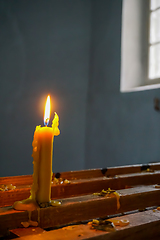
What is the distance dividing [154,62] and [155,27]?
0.44 m

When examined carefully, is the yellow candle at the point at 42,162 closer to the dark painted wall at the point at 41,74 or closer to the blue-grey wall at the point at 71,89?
the blue-grey wall at the point at 71,89

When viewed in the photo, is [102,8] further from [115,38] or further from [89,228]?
[89,228]

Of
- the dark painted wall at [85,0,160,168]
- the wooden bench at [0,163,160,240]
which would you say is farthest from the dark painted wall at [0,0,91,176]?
the wooden bench at [0,163,160,240]

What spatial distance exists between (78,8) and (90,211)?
3639 mm

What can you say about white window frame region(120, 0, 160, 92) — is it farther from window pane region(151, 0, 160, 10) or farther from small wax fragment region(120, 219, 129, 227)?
small wax fragment region(120, 219, 129, 227)

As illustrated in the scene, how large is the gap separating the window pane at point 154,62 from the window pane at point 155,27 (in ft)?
0.32

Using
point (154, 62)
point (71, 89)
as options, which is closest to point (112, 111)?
point (71, 89)

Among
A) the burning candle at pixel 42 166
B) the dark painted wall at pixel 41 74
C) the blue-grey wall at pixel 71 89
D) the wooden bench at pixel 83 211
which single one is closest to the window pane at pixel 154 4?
the blue-grey wall at pixel 71 89

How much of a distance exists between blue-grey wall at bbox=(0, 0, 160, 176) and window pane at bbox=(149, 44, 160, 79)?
0.36 metres

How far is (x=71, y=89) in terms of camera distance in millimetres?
3609

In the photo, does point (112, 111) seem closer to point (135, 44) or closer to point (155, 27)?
point (135, 44)

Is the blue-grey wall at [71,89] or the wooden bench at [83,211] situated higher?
the blue-grey wall at [71,89]

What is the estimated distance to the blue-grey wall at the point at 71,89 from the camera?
303cm

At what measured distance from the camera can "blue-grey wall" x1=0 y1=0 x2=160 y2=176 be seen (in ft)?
9.94
